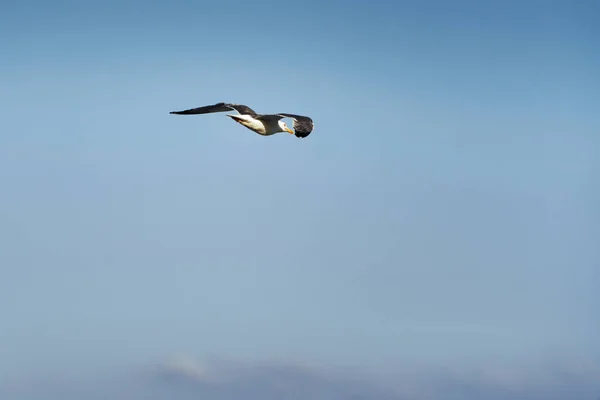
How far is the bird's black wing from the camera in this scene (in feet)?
123

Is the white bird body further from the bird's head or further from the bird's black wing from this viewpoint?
the bird's black wing

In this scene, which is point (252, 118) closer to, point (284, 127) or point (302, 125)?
point (284, 127)

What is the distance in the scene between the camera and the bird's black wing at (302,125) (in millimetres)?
37625

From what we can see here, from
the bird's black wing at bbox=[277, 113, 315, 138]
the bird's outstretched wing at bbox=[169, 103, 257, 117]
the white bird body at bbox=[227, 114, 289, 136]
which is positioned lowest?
the bird's black wing at bbox=[277, 113, 315, 138]

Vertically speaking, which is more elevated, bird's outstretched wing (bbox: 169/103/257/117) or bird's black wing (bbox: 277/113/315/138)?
bird's outstretched wing (bbox: 169/103/257/117)

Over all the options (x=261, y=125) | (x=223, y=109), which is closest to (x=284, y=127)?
A: (x=261, y=125)

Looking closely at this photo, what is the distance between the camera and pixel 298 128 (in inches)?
1484

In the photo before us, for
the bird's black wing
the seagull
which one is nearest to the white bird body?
the seagull

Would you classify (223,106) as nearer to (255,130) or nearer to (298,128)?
(255,130)

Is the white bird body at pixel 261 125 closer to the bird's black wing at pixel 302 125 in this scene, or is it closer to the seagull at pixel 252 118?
the seagull at pixel 252 118

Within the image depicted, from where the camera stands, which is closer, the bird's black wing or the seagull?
the bird's black wing

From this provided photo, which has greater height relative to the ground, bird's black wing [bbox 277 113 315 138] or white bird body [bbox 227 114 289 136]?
white bird body [bbox 227 114 289 136]

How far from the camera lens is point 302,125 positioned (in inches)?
1494

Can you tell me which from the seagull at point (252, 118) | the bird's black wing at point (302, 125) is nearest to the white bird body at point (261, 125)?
the seagull at point (252, 118)
